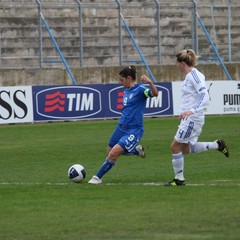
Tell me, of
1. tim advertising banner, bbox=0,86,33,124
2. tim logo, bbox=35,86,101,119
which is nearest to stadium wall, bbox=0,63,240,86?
tim logo, bbox=35,86,101,119

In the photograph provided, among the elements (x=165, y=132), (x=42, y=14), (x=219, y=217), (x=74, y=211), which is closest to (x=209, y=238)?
(x=219, y=217)

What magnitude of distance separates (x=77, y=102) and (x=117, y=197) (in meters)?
20.7

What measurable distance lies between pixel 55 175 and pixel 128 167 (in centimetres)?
212

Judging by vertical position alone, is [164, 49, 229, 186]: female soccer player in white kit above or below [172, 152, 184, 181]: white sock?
above

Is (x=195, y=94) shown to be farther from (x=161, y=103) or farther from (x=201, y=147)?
(x=161, y=103)

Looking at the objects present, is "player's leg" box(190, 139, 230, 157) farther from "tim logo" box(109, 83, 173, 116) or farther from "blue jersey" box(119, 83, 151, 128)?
"tim logo" box(109, 83, 173, 116)

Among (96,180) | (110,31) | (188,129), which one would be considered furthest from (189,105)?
(110,31)

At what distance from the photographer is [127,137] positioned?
51.8ft

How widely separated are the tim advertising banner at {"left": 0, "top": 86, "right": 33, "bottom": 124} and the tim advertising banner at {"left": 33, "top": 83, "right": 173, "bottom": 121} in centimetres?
26

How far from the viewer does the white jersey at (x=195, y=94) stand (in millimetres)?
14828

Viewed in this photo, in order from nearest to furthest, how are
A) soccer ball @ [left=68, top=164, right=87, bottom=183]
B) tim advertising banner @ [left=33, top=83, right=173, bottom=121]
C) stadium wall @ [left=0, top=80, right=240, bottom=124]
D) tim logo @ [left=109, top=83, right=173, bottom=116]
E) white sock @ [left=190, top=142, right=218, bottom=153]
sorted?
white sock @ [left=190, top=142, right=218, bottom=153] < soccer ball @ [left=68, top=164, right=87, bottom=183] < stadium wall @ [left=0, top=80, right=240, bottom=124] < tim advertising banner @ [left=33, top=83, right=173, bottom=121] < tim logo @ [left=109, top=83, right=173, bottom=116]

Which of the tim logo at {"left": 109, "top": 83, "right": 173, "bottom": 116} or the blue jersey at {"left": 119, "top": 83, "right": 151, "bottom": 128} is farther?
the tim logo at {"left": 109, "top": 83, "right": 173, "bottom": 116}

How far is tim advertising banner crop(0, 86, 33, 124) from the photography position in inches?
1272

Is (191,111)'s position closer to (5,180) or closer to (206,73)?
(5,180)
